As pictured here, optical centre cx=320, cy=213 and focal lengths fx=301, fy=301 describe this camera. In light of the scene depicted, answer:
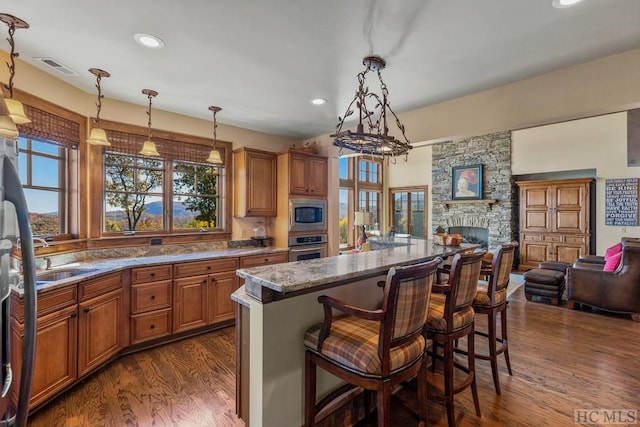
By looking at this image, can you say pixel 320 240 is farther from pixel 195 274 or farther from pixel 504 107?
pixel 504 107

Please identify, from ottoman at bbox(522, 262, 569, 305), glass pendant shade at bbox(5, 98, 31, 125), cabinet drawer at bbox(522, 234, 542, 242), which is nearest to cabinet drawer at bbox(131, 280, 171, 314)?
glass pendant shade at bbox(5, 98, 31, 125)

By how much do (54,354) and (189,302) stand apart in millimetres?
1269

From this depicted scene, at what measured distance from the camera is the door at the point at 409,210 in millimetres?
9375

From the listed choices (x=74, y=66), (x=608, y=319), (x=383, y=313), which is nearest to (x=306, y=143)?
(x=74, y=66)

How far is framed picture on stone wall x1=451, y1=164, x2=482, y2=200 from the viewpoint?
798 cm

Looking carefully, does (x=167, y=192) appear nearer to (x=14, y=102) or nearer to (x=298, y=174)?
(x=298, y=174)

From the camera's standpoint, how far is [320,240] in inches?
187

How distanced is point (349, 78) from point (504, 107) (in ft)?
5.09

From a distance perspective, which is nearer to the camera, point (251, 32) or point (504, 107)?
point (251, 32)

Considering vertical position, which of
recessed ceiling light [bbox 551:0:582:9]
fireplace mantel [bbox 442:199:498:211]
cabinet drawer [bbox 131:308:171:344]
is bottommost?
cabinet drawer [bbox 131:308:171:344]

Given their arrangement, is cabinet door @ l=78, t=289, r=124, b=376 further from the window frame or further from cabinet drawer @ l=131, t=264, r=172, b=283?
the window frame

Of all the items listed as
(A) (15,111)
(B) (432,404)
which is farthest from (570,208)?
(A) (15,111)

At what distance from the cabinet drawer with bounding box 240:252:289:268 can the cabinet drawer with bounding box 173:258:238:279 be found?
0.41ft

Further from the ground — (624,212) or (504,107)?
(504,107)
